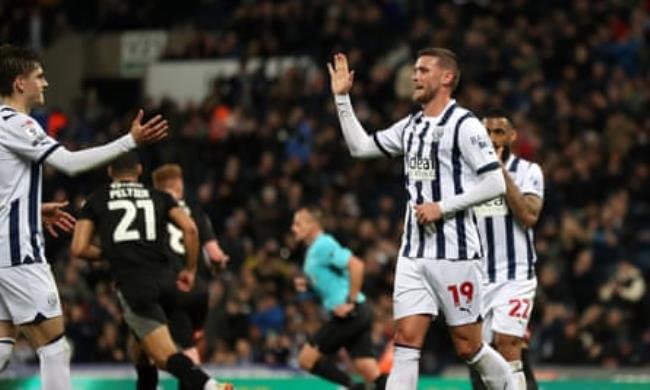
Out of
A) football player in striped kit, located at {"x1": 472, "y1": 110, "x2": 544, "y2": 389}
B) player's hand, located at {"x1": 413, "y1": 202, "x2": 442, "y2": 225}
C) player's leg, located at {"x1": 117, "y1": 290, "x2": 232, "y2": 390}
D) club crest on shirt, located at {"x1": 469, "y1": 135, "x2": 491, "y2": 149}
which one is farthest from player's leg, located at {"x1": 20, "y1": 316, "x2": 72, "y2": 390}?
football player in striped kit, located at {"x1": 472, "y1": 110, "x2": 544, "y2": 389}

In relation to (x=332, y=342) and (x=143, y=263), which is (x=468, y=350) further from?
(x=332, y=342)

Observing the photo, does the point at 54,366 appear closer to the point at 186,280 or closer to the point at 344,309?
the point at 186,280

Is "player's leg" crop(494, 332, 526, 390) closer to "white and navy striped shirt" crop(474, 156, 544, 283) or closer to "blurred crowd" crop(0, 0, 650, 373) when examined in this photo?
"white and navy striped shirt" crop(474, 156, 544, 283)

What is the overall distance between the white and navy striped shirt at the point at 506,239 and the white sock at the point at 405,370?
188 cm

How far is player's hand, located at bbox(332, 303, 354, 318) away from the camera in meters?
13.0

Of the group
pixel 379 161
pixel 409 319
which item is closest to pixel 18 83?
pixel 409 319

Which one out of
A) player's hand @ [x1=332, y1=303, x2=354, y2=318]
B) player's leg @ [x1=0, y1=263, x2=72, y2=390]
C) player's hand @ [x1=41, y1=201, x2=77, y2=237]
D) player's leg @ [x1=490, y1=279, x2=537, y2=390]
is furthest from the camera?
→ player's hand @ [x1=332, y1=303, x2=354, y2=318]

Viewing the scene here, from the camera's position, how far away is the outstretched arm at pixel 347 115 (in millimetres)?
9609

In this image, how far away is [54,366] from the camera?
357 inches

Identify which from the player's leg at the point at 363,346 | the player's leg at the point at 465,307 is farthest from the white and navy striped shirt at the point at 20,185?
the player's leg at the point at 363,346

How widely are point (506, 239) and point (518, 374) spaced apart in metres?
0.99

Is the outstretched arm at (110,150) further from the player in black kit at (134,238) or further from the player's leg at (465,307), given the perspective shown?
the player in black kit at (134,238)

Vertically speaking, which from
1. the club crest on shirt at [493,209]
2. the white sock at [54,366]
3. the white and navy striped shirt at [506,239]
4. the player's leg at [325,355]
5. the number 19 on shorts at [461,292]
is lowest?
the player's leg at [325,355]

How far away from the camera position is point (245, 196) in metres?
22.3
